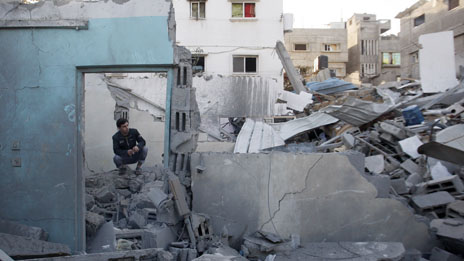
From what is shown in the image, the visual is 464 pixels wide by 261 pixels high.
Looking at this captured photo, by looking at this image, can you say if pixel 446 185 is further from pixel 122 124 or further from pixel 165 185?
pixel 122 124

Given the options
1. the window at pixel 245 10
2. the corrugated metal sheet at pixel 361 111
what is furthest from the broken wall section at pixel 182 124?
the window at pixel 245 10

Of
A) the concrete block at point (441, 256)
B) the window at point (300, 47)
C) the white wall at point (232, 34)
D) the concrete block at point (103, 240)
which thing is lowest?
the concrete block at point (441, 256)

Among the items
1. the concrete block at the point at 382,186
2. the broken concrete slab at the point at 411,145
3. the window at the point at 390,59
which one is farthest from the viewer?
the window at the point at 390,59

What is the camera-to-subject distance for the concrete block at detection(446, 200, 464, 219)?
5.61 m

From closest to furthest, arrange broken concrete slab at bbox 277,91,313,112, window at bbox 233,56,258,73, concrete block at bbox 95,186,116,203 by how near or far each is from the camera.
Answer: concrete block at bbox 95,186,116,203
broken concrete slab at bbox 277,91,313,112
window at bbox 233,56,258,73

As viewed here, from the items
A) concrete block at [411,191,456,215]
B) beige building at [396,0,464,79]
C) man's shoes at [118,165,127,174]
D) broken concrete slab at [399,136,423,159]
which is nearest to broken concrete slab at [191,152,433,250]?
concrete block at [411,191,456,215]

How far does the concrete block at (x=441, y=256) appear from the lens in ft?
16.3

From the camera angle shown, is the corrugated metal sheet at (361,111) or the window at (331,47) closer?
the corrugated metal sheet at (361,111)

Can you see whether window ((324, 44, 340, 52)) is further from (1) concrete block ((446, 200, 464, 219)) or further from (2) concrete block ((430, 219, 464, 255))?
(2) concrete block ((430, 219, 464, 255))

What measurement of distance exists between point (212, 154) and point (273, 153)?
0.83m

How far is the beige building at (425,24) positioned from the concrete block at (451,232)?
12.1m

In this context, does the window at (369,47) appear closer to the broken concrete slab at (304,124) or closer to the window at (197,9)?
the window at (197,9)

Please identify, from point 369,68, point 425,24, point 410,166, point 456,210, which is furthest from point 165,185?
point 369,68

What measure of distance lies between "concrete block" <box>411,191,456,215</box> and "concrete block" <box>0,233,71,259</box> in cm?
507
